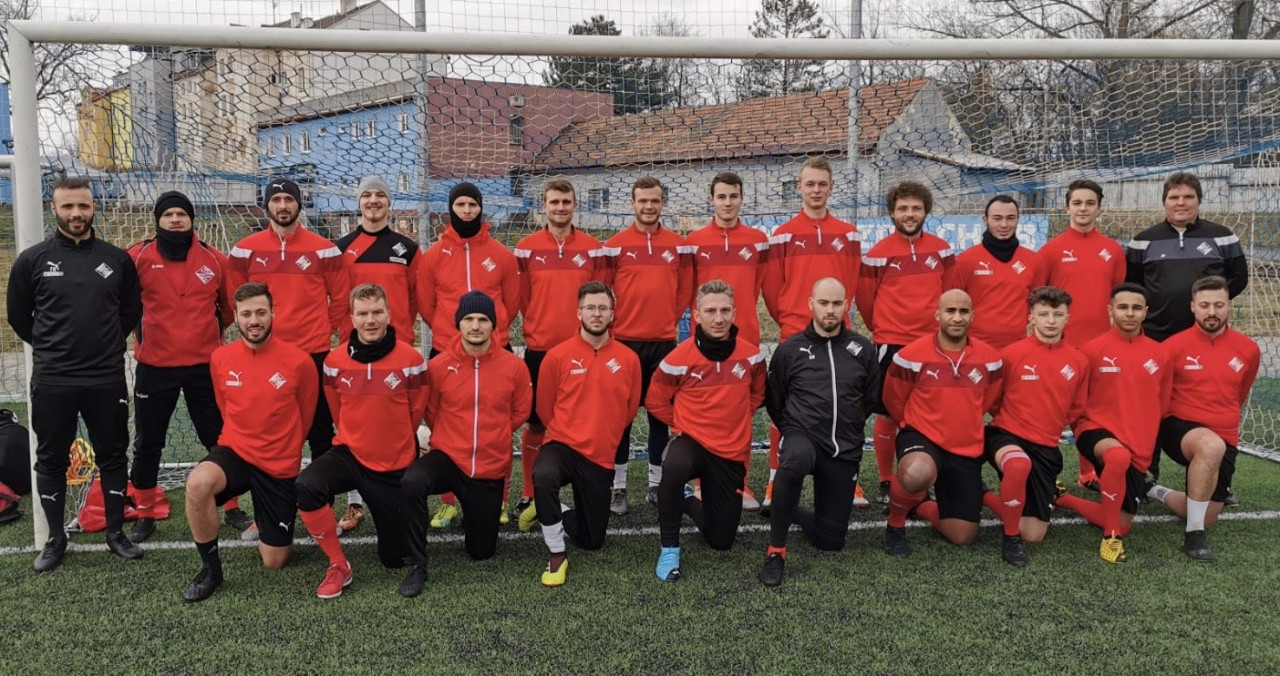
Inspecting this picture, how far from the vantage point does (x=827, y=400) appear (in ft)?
13.1

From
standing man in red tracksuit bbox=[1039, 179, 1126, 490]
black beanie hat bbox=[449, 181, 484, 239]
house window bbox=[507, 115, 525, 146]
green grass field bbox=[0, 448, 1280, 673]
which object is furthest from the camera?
house window bbox=[507, 115, 525, 146]

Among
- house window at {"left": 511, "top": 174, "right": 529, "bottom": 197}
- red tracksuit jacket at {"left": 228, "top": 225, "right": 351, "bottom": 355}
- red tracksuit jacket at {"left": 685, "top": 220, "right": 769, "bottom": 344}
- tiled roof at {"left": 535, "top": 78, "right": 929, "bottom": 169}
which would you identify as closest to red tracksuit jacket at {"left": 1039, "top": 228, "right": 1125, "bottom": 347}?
tiled roof at {"left": 535, "top": 78, "right": 929, "bottom": 169}

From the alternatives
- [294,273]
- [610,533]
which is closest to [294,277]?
[294,273]

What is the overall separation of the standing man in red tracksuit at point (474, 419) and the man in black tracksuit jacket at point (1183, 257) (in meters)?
3.77

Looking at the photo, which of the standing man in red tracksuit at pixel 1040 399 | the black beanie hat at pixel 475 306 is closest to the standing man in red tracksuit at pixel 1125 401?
the standing man in red tracksuit at pixel 1040 399

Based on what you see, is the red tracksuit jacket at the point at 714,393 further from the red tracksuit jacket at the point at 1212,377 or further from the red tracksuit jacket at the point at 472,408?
the red tracksuit jacket at the point at 1212,377

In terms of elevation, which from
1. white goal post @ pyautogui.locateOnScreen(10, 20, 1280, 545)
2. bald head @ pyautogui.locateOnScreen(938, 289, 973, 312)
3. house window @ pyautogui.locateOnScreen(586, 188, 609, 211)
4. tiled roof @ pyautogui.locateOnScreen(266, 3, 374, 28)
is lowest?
bald head @ pyautogui.locateOnScreen(938, 289, 973, 312)

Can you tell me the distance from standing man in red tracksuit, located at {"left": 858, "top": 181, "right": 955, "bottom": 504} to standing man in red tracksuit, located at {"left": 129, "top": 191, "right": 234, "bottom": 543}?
3.64 meters

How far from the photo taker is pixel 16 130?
380cm

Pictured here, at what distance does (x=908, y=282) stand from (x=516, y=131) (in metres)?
2.73

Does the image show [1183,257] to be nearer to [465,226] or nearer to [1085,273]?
[1085,273]

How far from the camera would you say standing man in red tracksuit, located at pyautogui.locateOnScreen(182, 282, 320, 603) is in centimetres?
363

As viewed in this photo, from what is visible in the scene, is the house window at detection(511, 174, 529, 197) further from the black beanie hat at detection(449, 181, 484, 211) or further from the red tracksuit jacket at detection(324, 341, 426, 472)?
the red tracksuit jacket at detection(324, 341, 426, 472)

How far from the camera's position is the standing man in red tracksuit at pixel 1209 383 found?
4160 millimetres
